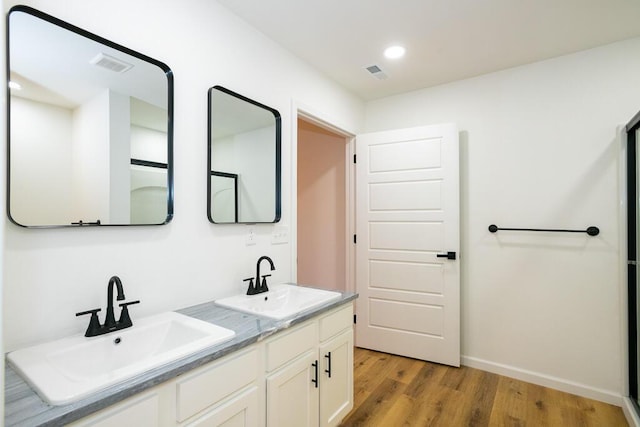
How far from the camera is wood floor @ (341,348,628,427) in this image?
2113mm

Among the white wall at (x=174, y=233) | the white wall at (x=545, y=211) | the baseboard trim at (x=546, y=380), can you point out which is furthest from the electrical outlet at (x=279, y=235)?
the baseboard trim at (x=546, y=380)

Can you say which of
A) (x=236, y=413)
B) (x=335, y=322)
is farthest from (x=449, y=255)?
(x=236, y=413)

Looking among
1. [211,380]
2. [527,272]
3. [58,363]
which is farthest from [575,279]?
[58,363]

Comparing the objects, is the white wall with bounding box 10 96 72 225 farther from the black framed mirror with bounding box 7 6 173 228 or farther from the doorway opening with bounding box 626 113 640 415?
the doorway opening with bounding box 626 113 640 415

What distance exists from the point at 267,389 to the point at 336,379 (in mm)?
613

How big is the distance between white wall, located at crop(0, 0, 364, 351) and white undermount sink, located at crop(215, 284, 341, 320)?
0.15 meters

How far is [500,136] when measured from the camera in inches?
109

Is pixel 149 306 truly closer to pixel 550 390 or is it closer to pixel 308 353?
pixel 308 353

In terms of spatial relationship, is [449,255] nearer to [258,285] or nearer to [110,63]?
[258,285]

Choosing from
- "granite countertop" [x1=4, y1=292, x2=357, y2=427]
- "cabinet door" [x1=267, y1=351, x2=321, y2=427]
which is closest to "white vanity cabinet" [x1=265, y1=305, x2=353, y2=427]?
"cabinet door" [x1=267, y1=351, x2=321, y2=427]

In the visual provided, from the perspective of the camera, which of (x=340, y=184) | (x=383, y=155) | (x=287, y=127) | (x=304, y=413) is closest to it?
(x=304, y=413)

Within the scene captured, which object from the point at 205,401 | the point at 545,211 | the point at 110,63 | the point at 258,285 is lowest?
the point at 205,401

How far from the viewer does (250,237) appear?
2.08 meters

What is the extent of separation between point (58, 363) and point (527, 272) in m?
2.98
